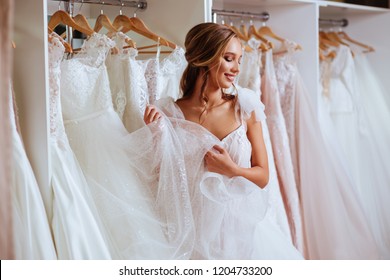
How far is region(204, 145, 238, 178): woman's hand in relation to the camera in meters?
1.71

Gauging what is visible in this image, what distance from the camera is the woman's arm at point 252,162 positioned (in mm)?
1717

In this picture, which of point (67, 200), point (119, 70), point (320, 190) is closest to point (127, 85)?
point (119, 70)

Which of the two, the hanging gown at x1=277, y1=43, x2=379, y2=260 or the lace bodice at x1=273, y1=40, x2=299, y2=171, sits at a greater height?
the lace bodice at x1=273, y1=40, x2=299, y2=171

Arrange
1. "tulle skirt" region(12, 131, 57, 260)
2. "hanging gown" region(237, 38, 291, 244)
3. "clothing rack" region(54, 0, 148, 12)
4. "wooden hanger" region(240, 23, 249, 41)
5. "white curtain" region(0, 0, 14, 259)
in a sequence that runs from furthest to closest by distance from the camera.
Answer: "wooden hanger" region(240, 23, 249, 41) < "hanging gown" region(237, 38, 291, 244) < "clothing rack" region(54, 0, 148, 12) < "tulle skirt" region(12, 131, 57, 260) < "white curtain" region(0, 0, 14, 259)

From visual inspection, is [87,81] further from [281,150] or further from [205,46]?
[281,150]

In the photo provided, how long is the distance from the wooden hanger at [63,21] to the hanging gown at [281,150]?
68cm

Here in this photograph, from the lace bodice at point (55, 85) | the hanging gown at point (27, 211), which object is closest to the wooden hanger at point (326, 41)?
the lace bodice at point (55, 85)

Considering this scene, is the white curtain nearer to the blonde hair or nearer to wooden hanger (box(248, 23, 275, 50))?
the blonde hair

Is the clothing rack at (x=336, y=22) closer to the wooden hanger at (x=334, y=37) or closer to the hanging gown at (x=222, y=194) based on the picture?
the wooden hanger at (x=334, y=37)

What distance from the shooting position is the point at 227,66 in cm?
175

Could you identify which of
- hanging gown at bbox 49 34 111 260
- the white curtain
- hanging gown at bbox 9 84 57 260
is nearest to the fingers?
hanging gown at bbox 49 34 111 260

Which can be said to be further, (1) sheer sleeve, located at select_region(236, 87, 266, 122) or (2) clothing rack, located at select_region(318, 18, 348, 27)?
(2) clothing rack, located at select_region(318, 18, 348, 27)
